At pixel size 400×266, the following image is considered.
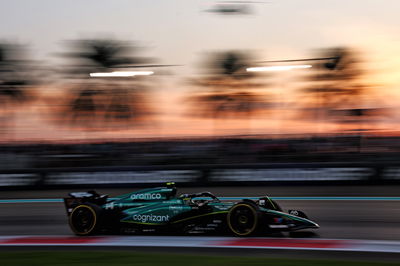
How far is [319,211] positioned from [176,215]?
3.72 meters

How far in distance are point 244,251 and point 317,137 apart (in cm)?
1118

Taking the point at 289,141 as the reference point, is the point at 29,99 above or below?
above

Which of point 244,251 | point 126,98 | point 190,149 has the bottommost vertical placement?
point 244,251

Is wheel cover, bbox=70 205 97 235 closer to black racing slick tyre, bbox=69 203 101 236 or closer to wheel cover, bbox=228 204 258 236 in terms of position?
black racing slick tyre, bbox=69 203 101 236

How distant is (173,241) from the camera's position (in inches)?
293

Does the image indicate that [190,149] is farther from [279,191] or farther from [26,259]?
[26,259]

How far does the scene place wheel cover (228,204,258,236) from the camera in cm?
724

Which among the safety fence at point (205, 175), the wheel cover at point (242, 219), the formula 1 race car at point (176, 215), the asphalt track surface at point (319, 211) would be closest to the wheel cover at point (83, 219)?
the formula 1 race car at point (176, 215)

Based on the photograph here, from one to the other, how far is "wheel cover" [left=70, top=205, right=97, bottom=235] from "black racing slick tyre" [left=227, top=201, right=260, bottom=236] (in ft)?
6.62

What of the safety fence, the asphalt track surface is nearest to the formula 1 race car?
the asphalt track surface

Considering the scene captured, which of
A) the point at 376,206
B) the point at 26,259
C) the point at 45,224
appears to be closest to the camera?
the point at 26,259

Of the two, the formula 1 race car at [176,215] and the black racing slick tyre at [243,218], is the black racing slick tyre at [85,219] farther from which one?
the black racing slick tyre at [243,218]

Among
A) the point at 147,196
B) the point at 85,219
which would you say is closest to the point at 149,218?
the point at 147,196

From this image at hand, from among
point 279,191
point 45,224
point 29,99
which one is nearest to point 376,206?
point 279,191
